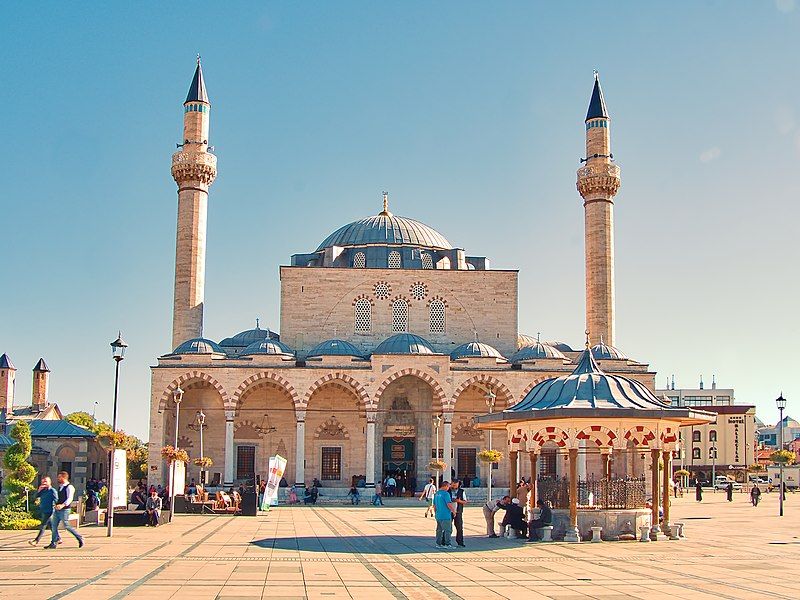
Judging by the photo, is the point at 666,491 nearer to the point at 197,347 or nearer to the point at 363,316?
the point at 197,347

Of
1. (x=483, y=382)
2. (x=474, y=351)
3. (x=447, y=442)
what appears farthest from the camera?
(x=474, y=351)

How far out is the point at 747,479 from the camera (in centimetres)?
6725

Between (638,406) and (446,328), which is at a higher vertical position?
(446,328)

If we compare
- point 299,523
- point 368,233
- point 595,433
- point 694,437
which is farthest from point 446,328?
point 694,437

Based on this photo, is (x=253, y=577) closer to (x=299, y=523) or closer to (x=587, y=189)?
(x=299, y=523)

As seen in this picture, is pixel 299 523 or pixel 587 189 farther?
pixel 587 189

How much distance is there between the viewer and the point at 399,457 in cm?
4134

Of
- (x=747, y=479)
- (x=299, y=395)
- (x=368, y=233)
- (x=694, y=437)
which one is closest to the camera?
(x=299, y=395)

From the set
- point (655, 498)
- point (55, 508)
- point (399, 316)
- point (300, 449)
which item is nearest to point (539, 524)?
point (655, 498)

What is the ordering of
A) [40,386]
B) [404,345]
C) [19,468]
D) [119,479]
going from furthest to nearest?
[40,386] < [404,345] < [19,468] < [119,479]

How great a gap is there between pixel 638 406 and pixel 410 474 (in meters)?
24.5

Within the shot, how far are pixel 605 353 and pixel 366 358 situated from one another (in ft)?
31.6

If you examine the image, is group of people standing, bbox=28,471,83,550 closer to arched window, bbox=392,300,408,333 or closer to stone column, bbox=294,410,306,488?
stone column, bbox=294,410,306,488

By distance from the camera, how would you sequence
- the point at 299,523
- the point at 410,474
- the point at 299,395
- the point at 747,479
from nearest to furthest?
1. the point at 299,523
2. the point at 299,395
3. the point at 410,474
4. the point at 747,479
